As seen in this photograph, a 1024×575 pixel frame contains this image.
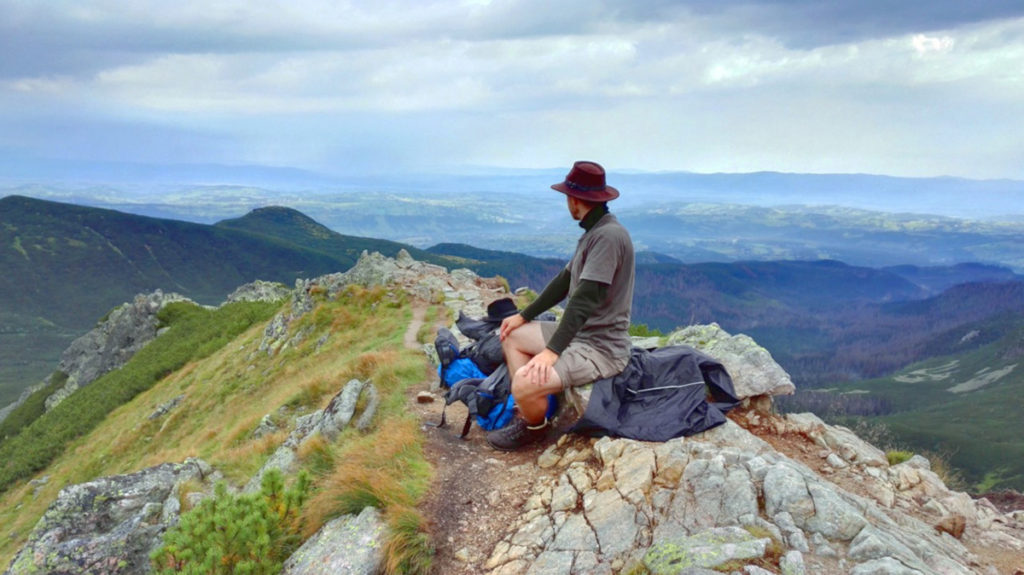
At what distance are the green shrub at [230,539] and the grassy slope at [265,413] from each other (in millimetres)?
409

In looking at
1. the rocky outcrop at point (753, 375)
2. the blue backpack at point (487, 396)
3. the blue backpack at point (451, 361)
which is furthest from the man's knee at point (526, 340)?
the blue backpack at point (451, 361)

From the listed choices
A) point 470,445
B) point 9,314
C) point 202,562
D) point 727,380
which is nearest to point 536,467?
point 470,445

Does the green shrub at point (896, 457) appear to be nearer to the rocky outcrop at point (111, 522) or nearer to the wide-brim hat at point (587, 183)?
the wide-brim hat at point (587, 183)

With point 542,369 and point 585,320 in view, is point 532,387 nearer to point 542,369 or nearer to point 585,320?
point 542,369

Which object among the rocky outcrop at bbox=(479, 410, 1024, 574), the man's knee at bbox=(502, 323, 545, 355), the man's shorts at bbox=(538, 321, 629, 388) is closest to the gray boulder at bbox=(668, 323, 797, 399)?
the rocky outcrop at bbox=(479, 410, 1024, 574)

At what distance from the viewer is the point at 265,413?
55.1 ft

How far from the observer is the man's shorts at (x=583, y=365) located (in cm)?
747

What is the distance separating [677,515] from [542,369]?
2392 millimetres

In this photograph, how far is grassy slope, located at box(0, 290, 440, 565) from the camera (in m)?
8.15

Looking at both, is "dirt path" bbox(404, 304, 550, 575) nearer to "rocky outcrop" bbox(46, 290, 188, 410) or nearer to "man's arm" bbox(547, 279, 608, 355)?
"man's arm" bbox(547, 279, 608, 355)

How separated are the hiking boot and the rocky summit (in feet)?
0.55

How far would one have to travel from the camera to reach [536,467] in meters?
7.90

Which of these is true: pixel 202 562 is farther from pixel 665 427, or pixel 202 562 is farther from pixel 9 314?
pixel 9 314

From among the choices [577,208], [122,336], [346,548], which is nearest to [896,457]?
[577,208]
